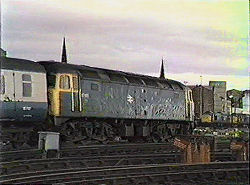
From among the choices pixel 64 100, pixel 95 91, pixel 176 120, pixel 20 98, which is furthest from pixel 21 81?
pixel 176 120

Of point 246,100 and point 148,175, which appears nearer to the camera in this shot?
point 246,100

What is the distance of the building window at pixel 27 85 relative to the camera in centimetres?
1045

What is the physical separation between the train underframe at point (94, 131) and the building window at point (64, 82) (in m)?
0.93

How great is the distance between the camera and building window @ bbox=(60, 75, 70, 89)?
1174 cm

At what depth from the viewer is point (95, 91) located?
12688 mm

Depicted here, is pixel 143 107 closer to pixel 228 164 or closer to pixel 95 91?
pixel 95 91

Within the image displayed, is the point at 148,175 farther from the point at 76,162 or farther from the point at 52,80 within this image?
the point at 52,80

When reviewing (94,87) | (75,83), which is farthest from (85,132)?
(75,83)

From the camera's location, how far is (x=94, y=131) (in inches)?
502

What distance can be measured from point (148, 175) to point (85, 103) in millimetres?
6027

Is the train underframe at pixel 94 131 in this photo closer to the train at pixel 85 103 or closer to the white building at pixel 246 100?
the train at pixel 85 103

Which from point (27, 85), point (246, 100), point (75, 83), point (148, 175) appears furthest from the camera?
point (75, 83)

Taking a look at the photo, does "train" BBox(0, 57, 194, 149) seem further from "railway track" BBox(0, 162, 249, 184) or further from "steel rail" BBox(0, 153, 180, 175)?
"railway track" BBox(0, 162, 249, 184)

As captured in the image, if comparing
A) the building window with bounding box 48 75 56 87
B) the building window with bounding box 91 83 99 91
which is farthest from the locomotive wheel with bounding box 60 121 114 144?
the building window with bounding box 48 75 56 87
